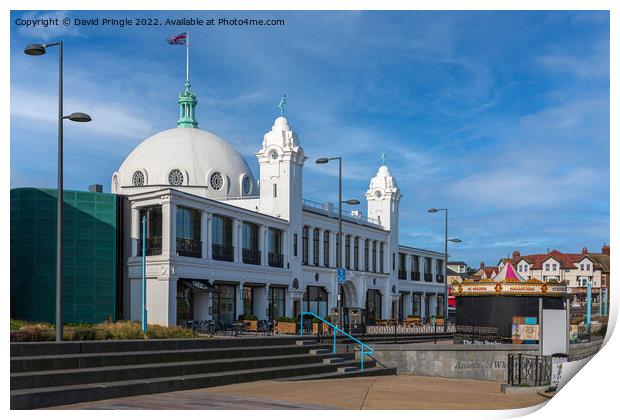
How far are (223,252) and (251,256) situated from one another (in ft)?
11.3

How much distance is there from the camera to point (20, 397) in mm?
14953

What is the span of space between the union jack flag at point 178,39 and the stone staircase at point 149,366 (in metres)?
7.48

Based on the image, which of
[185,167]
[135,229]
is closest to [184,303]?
[135,229]

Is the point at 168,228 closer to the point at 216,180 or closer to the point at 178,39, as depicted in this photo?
the point at 216,180

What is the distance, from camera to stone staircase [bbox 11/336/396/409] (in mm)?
16109

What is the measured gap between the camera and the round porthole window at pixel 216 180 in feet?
179

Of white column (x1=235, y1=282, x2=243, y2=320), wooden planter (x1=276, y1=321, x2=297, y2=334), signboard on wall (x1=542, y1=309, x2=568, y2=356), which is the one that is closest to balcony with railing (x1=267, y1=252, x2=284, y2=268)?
white column (x1=235, y1=282, x2=243, y2=320)

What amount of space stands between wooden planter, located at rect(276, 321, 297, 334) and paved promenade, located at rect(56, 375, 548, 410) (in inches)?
639

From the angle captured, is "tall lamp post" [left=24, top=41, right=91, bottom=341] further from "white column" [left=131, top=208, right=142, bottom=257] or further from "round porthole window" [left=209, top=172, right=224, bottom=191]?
"round porthole window" [left=209, top=172, right=224, bottom=191]

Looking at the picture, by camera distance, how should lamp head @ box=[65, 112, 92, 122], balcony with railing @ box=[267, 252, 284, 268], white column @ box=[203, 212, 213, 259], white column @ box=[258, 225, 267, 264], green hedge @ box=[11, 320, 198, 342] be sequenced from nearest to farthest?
lamp head @ box=[65, 112, 92, 122], green hedge @ box=[11, 320, 198, 342], white column @ box=[203, 212, 213, 259], white column @ box=[258, 225, 267, 264], balcony with railing @ box=[267, 252, 284, 268]

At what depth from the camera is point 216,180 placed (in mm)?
55062

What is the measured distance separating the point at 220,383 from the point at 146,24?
8863 millimetres
